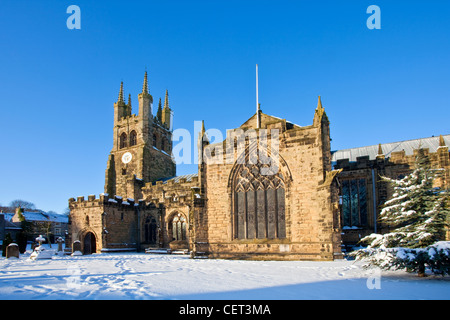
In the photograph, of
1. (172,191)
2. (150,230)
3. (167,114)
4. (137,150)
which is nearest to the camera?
(150,230)

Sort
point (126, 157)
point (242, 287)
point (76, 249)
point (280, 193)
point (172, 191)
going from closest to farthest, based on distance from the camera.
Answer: point (242, 287) → point (280, 193) → point (76, 249) → point (172, 191) → point (126, 157)

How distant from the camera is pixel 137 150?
145 ft

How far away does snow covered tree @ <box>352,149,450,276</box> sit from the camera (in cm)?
1005

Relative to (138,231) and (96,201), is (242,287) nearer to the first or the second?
(96,201)

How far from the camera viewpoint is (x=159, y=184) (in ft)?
124

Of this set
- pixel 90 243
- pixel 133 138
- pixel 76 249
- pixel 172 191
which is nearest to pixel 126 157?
pixel 133 138

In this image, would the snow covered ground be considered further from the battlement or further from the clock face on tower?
the clock face on tower

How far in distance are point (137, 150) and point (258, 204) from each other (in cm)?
2820

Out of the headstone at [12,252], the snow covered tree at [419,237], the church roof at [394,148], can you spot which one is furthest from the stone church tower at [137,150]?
the snow covered tree at [419,237]

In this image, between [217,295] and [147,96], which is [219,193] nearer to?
[217,295]

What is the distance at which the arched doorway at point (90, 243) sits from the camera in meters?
32.0
